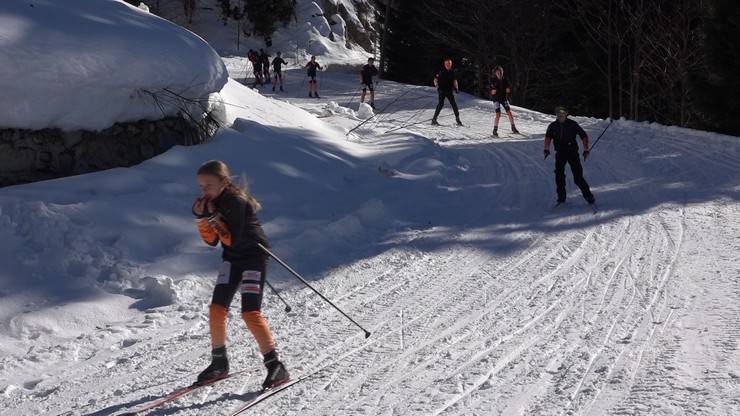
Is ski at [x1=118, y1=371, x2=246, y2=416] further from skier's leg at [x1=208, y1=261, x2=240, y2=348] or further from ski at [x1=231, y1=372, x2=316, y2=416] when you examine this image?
ski at [x1=231, y1=372, x2=316, y2=416]

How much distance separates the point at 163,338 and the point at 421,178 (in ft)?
24.4

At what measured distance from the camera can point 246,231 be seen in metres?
5.33

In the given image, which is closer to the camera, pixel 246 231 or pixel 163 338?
pixel 246 231

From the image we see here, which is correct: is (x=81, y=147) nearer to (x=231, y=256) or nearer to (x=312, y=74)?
(x=231, y=256)

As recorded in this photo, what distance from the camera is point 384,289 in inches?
308

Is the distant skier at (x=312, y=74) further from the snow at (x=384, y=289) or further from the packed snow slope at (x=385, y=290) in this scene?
the packed snow slope at (x=385, y=290)

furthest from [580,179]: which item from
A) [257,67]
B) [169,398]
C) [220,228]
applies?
[257,67]

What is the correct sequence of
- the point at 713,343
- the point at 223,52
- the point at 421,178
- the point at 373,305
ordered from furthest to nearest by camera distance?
the point at 223,52 < the point at 421,178 < the point at 373,305 < the point at 713,343

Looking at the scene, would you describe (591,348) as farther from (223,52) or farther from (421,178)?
(223,52)

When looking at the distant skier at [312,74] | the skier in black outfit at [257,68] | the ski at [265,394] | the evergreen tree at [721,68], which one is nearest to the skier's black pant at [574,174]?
the ski at [265,394]

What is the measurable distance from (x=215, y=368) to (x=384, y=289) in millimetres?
2749

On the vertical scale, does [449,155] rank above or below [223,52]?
below

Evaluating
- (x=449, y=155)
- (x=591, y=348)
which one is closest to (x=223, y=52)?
(x=449, y=155)

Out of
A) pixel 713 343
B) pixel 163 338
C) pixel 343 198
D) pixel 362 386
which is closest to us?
pixel 362 386
